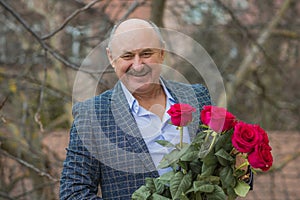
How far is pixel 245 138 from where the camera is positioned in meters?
1.77

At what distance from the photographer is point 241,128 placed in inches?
70.6

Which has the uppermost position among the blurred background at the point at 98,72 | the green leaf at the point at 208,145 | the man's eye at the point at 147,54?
the blurred background at the point at 98,72

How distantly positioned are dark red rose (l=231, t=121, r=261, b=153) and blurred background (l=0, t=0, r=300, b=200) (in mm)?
1497

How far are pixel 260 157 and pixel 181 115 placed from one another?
27 centimetres

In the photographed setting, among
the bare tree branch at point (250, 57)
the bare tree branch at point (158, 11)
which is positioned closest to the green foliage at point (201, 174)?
the bare tree branch at point (158, 11)

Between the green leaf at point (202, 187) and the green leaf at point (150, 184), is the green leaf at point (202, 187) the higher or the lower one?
the lower one

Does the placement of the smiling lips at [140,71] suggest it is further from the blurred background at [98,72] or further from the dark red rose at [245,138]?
the blurred background at [98,72]

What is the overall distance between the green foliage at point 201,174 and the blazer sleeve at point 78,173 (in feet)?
0.66

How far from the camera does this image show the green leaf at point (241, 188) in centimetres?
181

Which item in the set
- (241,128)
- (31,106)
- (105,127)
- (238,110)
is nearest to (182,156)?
(241,128)

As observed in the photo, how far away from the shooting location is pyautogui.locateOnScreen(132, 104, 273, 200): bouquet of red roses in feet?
5.88

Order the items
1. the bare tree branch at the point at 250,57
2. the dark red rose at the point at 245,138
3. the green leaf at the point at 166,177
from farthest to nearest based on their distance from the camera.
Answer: the bare tree branch at the point at 250,57 → the green leaf at the point at 166,177 → the dark red rose at the point at 245,138

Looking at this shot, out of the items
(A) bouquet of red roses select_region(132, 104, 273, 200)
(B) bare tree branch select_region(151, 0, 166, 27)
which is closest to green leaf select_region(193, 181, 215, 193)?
(A) bouquet of red roses select_region(132, 104, 273, 200)

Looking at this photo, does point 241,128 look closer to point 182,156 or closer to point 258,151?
point 258,151
